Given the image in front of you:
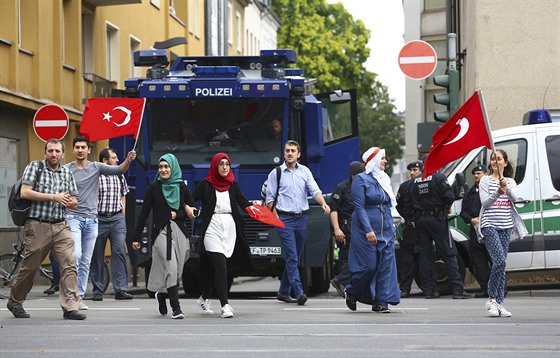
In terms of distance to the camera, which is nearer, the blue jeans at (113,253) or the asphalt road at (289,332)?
the asphalt road at (289,332)

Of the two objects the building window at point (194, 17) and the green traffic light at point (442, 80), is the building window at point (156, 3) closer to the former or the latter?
the building window at point (194, 17)

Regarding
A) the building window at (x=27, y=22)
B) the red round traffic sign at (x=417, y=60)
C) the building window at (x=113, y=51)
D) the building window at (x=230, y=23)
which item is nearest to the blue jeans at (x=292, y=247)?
the red round traffic sign at (x=417, y=60)

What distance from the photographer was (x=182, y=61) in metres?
20.4

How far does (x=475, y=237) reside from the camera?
18.8m

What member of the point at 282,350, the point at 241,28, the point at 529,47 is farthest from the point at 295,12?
the point at 282,350

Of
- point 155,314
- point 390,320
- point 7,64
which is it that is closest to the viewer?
→ point 390,320

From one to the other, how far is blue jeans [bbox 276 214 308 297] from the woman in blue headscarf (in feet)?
7.82

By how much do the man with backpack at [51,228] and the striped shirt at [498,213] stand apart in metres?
4.32

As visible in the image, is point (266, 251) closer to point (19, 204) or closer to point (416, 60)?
point (416, 60)

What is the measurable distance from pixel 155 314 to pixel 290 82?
4898 mm

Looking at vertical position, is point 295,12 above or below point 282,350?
above

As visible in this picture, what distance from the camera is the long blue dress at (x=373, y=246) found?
15141mm

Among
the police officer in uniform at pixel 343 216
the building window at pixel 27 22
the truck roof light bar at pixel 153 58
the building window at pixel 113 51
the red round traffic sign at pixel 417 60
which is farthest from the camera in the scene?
the building window at pixel 113 51

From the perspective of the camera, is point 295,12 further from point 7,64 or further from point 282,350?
point 282,350
